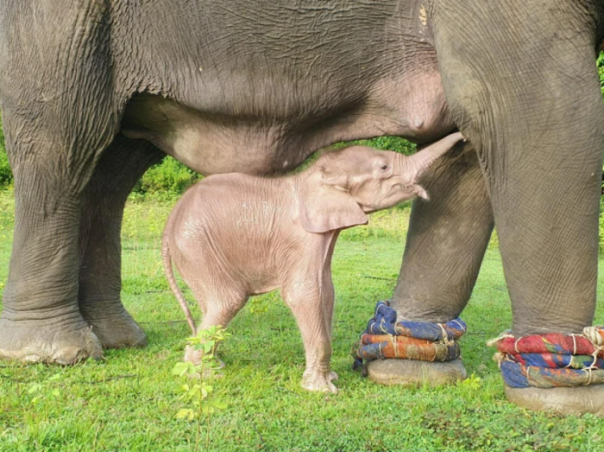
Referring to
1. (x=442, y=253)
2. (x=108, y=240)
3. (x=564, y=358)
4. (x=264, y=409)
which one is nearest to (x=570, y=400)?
(x=564, y=358)

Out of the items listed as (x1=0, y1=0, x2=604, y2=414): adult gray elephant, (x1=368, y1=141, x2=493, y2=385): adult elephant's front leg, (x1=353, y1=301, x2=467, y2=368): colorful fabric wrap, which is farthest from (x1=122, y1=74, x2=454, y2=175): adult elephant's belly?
(x1=353, y1=301, x2=467, y2=368): colorful fabric wrap

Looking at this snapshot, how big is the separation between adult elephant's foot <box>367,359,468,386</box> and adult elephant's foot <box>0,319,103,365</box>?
1.16 m

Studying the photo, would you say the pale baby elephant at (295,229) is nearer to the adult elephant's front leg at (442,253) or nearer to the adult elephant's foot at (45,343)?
the adult elephant's front leg at (442,253)

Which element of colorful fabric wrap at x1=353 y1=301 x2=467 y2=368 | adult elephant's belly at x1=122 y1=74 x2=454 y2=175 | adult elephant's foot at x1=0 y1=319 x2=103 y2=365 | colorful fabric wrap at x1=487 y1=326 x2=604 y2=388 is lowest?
adult elephant's foot at x1=0 y1=319 x2=103 y2=365

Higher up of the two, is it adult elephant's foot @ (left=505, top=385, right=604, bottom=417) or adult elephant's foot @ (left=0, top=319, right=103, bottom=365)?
adult elephant's foot @ (left=505, top=385, right=604, bottom=417)

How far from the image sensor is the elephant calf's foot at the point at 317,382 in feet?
9.13

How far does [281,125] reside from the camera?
289 centimetres

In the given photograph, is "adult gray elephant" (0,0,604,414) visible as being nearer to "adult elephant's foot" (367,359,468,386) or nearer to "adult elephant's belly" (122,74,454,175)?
"adult elephant's belly" (122,74,454,175)

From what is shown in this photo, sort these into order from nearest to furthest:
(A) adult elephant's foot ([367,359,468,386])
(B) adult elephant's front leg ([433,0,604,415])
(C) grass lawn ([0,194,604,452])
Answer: (C) grass lawn ([0,194,604,452]) → (B) adult elephant's front leg ([433,0,604,415]) → (A) adult elephant's foot ([367,359,468,386])

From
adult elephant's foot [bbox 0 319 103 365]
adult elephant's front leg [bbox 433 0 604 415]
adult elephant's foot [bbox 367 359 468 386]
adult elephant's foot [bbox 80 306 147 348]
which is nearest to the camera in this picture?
adult elephant's front leg [bbox 433 0 604 415]

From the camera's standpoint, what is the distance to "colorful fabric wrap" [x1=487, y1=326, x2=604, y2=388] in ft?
8.03

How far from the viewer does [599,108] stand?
92.3 inches

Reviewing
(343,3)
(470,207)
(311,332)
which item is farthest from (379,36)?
(311,332)

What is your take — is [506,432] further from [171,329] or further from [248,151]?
[171,329]
